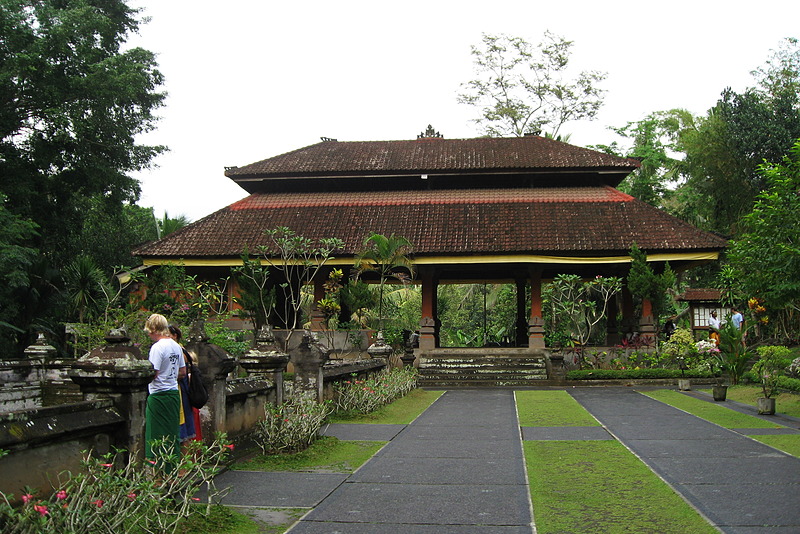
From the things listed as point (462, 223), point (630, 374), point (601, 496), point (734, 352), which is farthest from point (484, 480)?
point (462, 223)

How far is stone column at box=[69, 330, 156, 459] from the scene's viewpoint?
5449 mm

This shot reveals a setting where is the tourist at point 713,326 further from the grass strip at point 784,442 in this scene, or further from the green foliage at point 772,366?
the grass strip at point 784,442

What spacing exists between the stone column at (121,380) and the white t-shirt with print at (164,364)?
64mm

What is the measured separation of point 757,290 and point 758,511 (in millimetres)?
6881

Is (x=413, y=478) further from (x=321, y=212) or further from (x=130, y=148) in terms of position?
(x=130, y=148)

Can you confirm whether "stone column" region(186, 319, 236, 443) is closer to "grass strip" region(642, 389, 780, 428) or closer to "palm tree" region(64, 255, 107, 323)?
"grass strip" region(642, 389, 780, 428)

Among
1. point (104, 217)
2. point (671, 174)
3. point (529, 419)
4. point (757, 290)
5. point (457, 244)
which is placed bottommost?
point (529, 419)

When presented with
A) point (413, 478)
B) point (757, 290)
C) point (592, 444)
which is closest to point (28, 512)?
point (413, 478)

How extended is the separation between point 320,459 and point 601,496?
3198 millimetres

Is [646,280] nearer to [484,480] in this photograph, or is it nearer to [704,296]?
[704,296]

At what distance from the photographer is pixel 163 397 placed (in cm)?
577

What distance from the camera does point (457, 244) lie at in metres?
20.7

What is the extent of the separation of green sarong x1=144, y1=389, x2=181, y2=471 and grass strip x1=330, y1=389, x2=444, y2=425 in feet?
18.4

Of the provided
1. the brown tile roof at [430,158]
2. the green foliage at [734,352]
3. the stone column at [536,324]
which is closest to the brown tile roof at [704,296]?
the brown tile roof at [430,158]
